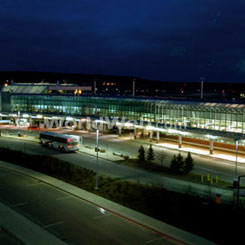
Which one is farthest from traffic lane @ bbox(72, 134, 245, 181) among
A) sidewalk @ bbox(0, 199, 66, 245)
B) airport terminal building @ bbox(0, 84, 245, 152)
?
sidewalk @ bbox(0, 199, 66, 245)

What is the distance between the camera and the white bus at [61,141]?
146ft

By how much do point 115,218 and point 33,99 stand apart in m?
70.5

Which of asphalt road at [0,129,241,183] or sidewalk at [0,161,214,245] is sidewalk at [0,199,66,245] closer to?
sidewalk at [0,161,214,245]

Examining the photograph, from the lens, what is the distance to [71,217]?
803 inches

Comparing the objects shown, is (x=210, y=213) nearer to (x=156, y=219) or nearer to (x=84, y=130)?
(x=156, y=219)

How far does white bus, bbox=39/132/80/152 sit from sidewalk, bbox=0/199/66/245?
77.0 ft

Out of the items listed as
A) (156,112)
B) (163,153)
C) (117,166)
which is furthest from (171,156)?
(156,112)

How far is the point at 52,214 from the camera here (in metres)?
20.9

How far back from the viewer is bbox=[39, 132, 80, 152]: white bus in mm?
44594

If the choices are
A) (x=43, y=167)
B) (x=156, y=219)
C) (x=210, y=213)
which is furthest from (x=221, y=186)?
(x=43, y=167)

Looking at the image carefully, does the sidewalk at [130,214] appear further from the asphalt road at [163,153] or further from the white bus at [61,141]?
the white bus at [61,141]

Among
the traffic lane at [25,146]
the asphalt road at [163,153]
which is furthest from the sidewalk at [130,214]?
the traffic lane at [25,146]

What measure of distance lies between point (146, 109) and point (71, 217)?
130 feet

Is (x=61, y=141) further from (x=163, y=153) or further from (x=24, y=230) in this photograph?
(x=24, y=230)
